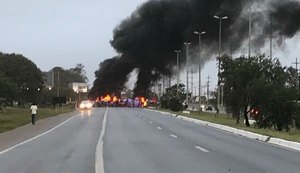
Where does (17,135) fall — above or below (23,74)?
below

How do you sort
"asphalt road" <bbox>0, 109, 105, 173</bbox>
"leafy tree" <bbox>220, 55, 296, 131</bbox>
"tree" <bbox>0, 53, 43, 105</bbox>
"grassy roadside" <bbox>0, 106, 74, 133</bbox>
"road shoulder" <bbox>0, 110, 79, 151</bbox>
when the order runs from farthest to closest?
"tree" <bbox>0, 53, 43, 105</bbox>
"leafy tree" <bbox>220, 55, 296, 131</bbox>
"grassy roadside" <bbox>0, 106, 74, 133</bbox>
"road shoulder" <bbox>0, 110, 79, 151</bbox>
"asphalt road" <bbox>0, 109, 105, 173</bbox>

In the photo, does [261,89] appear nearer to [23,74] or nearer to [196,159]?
[196,159]

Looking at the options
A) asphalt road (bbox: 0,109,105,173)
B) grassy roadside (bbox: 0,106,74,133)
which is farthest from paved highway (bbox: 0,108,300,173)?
grassy roadside (bbox: 0,106,74,133)

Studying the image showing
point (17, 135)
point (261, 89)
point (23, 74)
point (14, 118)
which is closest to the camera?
point (17, 135)

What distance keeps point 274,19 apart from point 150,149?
84748mm

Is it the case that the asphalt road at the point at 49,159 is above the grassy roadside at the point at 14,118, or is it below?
below

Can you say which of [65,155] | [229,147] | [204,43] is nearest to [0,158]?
[65,155]

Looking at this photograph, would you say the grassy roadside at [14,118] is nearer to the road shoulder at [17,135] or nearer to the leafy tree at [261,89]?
the road shoulder at [17,135]

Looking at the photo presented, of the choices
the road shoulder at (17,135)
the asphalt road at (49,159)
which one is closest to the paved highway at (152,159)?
the asphalt road at (49,159)

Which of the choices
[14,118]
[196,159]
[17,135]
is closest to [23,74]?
[14,118]

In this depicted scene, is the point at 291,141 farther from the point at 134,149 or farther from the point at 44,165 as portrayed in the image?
the point at 44,165

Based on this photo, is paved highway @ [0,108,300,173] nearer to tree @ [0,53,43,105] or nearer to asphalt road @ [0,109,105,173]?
asphalt road @ [0,109,105,173]

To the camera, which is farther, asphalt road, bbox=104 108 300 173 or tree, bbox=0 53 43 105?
tree, bbox=0 53 43 105

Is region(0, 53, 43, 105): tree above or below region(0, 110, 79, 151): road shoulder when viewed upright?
above
